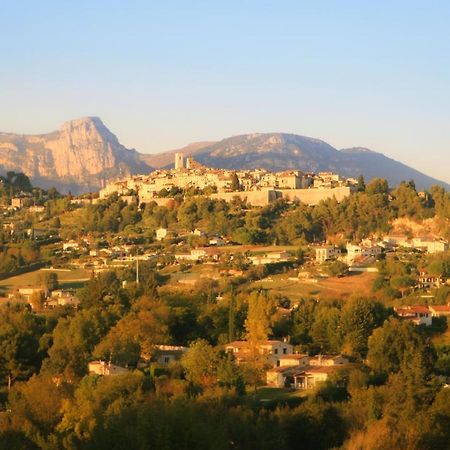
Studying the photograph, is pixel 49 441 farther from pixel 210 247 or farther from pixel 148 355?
pixel 210 247

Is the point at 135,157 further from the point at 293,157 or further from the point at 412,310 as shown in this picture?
the point at 412,310

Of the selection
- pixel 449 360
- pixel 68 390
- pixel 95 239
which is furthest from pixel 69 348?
pixel 95 239

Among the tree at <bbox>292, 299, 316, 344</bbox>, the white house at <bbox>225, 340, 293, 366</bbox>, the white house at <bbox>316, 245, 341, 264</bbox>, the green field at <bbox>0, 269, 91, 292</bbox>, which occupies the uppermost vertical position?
the white house at <bbox>316, 245, 341, 264</bbox>

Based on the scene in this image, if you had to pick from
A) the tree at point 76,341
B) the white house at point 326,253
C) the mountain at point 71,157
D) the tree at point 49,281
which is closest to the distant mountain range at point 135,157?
the mountain at point 71,157

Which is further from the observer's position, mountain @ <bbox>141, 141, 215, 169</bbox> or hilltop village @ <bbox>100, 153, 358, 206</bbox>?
mountain @ <bbox>141, 141, 215, 169</bbox>

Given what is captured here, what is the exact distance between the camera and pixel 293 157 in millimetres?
141000

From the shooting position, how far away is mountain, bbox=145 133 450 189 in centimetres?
13425

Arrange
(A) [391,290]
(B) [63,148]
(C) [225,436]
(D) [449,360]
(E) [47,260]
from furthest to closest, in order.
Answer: (B) [63,148] → (E) [47,260] → (A) [391,290] → (D) [449,360] → (C) [225,436]

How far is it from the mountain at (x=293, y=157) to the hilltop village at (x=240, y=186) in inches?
2310

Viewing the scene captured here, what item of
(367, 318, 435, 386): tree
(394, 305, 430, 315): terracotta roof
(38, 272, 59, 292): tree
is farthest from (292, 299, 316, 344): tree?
(38, 272, 59, 292): tree

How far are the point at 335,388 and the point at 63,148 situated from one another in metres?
132

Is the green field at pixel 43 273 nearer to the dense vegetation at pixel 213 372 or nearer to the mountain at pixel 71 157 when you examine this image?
the dense vegetation at pixel 213 372

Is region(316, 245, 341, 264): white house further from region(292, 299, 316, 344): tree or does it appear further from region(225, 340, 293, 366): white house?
region(225, 340, 293, 366): white house

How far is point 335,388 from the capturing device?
25.2 metres
